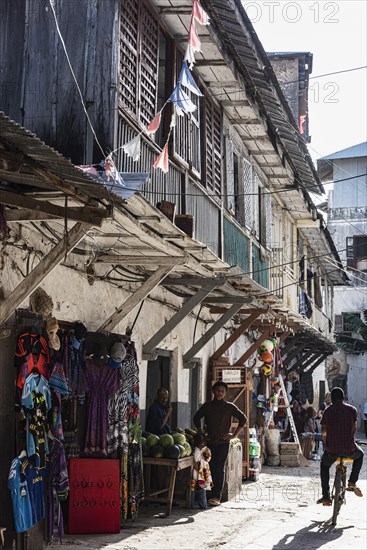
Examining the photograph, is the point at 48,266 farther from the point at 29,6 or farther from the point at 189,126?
the point at 189,126

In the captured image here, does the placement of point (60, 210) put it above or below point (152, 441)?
above

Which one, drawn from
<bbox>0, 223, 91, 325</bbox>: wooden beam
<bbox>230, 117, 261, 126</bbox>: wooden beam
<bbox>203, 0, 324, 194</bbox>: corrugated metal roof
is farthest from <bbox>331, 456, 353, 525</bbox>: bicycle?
<bbox>230, 117, 261, 126</bbox>: wooden beam

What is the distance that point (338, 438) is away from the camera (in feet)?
39.0

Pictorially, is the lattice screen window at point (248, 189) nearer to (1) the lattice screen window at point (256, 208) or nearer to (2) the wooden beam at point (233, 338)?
(1) the lattice screen window at point (256, 208)

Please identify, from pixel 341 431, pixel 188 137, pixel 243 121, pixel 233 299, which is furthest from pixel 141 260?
pixel 243 121

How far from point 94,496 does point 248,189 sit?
8.36 meters

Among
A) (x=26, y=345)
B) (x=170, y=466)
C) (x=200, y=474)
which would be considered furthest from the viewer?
(x=200, y=474)

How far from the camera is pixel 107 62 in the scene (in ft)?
31.4

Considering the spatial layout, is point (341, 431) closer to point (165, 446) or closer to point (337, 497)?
point (337, 497)

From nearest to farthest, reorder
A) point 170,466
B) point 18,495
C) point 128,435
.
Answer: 1. point 18,495
2. point 128,435
3. point 170,466

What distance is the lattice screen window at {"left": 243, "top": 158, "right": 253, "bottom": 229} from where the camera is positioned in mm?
16656

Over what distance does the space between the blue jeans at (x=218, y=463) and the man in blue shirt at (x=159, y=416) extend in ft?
2.39

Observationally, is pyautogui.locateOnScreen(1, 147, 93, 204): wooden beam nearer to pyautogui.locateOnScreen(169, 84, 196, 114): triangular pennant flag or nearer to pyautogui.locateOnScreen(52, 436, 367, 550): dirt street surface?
pyautogui.locateOnScreen(169, 84, 196, 114): triangular pennant flag

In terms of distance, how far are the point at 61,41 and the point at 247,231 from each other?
765cm
